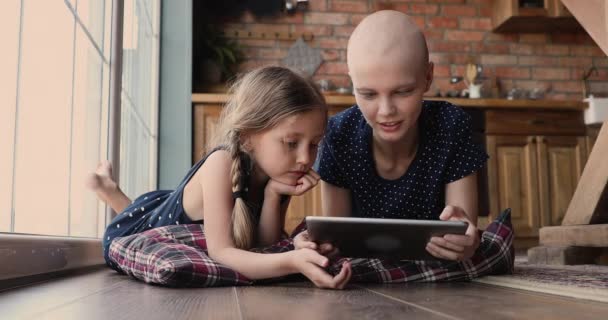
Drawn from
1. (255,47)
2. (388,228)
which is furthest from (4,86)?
(255,47)

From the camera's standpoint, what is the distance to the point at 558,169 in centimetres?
367

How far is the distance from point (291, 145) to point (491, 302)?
0.54 meters

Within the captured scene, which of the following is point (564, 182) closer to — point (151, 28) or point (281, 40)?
point (281, 40)

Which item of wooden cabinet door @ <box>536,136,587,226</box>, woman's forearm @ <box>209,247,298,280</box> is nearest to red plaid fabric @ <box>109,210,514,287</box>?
woman's forearm @ <box>209,247,298,280</box>

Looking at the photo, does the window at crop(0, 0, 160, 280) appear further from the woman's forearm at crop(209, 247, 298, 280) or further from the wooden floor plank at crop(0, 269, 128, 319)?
the woman's forearm at crop(209, 247, 298, 280)

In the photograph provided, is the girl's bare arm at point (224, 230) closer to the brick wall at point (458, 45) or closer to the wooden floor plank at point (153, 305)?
the wooden floor plank at point (153, 305)

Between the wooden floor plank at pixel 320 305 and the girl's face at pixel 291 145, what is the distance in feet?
0.96

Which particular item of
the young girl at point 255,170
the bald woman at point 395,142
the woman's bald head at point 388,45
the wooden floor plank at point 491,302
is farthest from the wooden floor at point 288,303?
the woman's bald head at point 388,45

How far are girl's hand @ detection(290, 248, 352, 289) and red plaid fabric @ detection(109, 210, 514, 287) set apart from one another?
148 mm

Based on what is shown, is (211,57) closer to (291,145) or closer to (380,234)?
(291,145)

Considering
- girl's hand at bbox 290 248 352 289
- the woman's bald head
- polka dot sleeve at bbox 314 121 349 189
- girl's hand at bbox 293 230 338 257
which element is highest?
the woman's bald head

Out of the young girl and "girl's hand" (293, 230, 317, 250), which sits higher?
the young girl

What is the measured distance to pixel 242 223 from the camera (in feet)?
4.04

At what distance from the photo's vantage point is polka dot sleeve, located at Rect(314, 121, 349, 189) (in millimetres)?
1481
